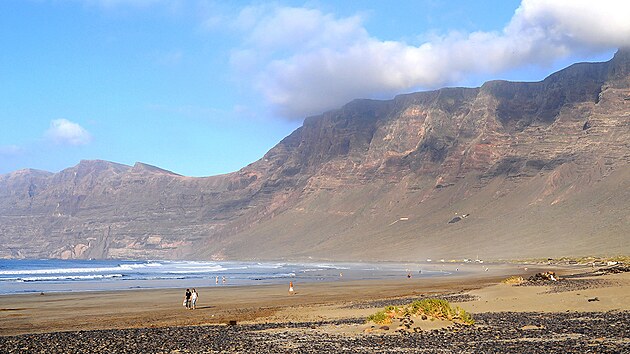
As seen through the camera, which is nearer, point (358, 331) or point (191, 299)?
point (358, 331)

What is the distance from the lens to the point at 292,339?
63.6ft

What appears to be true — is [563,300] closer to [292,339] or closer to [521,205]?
[292,339]

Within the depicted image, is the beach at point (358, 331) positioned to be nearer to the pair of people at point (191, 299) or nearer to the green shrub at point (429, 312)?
the green shrub at point (429, 312)

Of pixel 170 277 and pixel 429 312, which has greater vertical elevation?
pixel 429 312

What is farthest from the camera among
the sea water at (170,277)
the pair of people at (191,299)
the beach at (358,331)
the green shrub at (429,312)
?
the sea water at (170,277)

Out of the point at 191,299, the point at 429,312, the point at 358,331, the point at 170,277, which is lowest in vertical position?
the point at 170,277

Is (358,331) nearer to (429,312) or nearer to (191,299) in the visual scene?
(429,312)

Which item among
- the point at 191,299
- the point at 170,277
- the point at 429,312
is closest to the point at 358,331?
the point at 429,312

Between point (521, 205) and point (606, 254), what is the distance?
193 feet

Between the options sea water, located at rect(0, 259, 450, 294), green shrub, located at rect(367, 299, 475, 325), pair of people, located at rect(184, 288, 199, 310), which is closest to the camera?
green shrub, located at rect(367, 299, 475, 325)

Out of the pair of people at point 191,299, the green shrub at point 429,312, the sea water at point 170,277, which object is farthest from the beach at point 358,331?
the sea water at point 170,277

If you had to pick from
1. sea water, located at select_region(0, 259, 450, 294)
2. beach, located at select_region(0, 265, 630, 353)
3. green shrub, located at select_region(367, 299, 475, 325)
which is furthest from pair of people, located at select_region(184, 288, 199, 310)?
sea water, located at select_region(0, 259, 450, 294)

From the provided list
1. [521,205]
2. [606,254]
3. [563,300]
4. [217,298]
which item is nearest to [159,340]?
[563,300]

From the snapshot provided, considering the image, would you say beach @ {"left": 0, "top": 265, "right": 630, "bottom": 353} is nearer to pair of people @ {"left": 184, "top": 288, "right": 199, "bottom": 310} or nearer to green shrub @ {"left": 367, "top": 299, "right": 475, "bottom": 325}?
green shrub @ {"left": 367, "top": 299, "right": 475, "bottom": 325}
